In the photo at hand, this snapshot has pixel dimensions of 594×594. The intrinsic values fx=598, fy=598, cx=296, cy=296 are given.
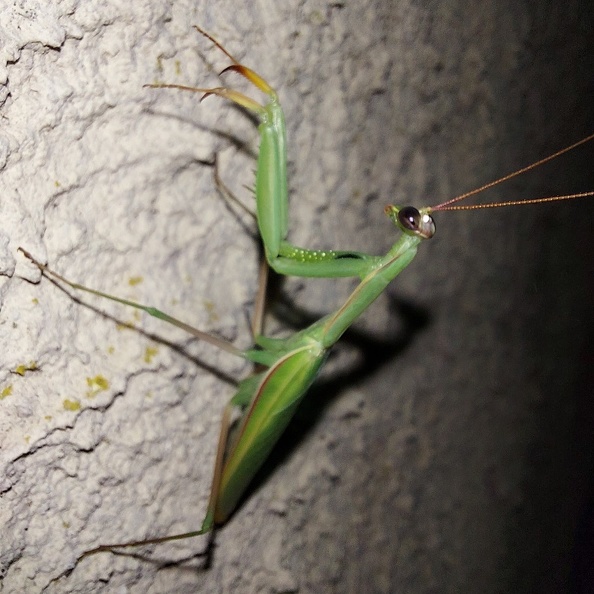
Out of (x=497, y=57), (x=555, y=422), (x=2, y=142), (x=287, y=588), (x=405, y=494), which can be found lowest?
(x=287, y=588)

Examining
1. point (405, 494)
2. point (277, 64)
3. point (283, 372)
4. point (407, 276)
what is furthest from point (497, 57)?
point (405, 494)

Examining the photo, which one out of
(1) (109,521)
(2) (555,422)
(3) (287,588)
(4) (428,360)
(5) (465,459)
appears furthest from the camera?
(2) (555,422)

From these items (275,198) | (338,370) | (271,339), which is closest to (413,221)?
(275,198)

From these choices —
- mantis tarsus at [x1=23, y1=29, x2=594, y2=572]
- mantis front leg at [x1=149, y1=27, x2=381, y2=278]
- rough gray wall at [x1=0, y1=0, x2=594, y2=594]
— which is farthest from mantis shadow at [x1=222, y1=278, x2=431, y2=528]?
mantis front leg at [x1=149, y1=27, x2=381, y2=278]

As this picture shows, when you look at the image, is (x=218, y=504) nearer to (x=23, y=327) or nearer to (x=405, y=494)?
(x=23, y=327)

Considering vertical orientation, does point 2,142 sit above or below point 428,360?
above

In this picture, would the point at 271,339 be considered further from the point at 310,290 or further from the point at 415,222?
the point at 415,222
